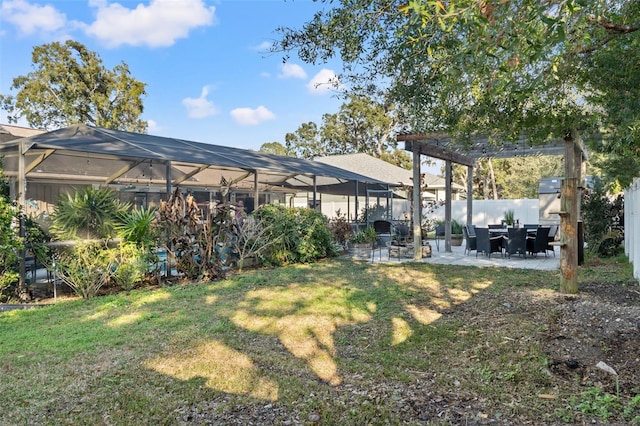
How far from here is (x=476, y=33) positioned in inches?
134

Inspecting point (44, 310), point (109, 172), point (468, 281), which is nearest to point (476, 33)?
point (468, 281)

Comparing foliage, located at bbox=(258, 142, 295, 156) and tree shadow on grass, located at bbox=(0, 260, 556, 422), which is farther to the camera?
foliage, located at bbox=(258, 142, 295, 156)

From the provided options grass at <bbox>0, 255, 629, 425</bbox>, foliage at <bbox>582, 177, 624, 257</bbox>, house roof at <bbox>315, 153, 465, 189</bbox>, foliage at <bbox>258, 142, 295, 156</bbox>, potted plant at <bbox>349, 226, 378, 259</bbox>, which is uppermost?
foliage at <bbox>258, 142, 295, 156</bbox>

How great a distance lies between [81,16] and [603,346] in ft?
54.1

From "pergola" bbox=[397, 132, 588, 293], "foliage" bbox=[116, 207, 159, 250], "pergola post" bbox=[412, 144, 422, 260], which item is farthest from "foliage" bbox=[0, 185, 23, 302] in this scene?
"pergola post" bbox=[412, 144, 422, 260]

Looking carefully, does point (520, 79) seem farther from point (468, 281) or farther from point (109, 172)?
point (109, 172)

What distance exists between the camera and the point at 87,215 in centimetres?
763

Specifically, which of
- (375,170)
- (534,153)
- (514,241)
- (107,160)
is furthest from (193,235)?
(375,170)

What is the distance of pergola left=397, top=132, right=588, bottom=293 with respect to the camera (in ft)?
21.2

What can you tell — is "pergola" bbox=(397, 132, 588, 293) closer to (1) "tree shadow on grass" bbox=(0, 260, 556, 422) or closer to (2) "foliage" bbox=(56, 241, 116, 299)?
(1) "tree shadow on grass" bbox=(0, 260, 556, 422)

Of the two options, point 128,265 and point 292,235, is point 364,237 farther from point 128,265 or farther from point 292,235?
point 128,265

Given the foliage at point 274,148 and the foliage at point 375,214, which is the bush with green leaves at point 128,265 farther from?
the foliage at point 274,148

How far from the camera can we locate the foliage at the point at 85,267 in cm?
705

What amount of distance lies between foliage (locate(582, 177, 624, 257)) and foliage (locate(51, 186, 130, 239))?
10531 millimetres
